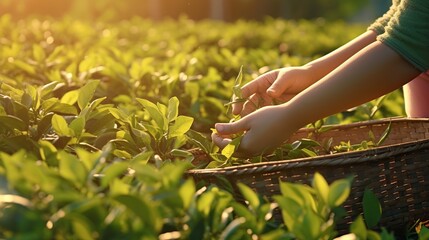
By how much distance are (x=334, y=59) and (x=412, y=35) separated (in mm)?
619

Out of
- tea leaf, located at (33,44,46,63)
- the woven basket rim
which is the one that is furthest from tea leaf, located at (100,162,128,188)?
tea leaf, located at (33,44,46,63)

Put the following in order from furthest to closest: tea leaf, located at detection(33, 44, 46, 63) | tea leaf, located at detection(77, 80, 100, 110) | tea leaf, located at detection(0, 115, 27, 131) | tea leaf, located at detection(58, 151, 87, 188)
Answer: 1. tea leaf, located at detection(33, 44, 46, 63)
2. tea leaf, located at detection(77, 80, 100, 110)
3. tea leaf, located at detection(0, 115, 27, 131)
4. tea leaf, located at detection(58, 151, 87, 188)

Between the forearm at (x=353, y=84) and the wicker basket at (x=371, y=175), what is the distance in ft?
0.78

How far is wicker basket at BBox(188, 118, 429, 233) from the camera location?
2.52 meters

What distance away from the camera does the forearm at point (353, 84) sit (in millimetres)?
2824

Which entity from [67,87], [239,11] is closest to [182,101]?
[67,87]

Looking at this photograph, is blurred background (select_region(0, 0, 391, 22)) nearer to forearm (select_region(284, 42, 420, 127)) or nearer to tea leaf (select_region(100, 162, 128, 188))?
forearm (select_region(284, 42, 420, 127))

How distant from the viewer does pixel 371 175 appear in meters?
2.70

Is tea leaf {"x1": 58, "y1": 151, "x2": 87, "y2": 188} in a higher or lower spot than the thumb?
higher

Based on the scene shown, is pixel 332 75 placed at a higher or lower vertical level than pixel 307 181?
higher

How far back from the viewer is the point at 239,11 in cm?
4491

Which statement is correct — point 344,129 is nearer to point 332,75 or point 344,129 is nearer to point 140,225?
point 332,75

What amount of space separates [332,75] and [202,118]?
44.0 inches

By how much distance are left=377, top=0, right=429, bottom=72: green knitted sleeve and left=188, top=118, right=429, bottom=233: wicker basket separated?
309mm
